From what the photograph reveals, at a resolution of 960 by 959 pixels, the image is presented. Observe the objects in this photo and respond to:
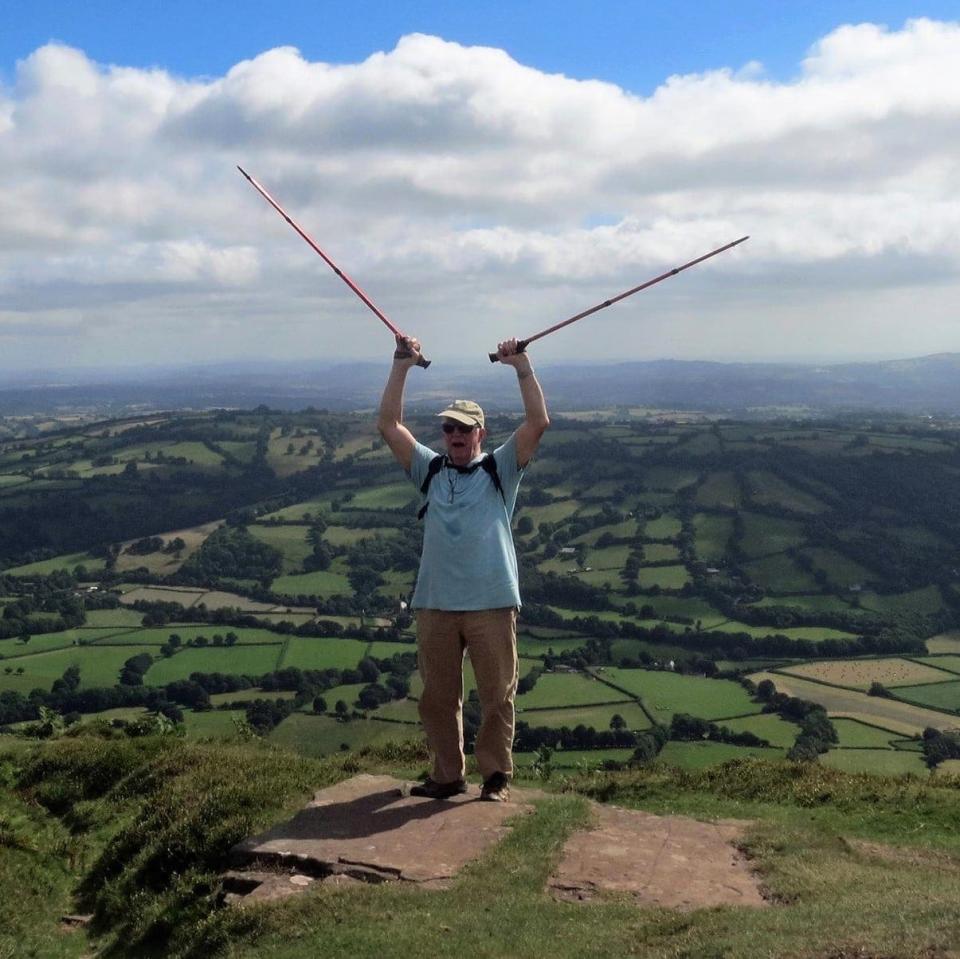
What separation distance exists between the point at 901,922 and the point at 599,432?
337 feet

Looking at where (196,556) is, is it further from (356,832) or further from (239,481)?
(356,832)

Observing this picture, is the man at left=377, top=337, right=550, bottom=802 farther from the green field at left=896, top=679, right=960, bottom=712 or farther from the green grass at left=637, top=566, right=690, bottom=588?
the green grass at left=637, top=566, right=690, bottom=588

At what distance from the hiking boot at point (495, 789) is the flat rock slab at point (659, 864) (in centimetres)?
82

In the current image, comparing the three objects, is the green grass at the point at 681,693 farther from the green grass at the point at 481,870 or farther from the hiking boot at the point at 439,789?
the hiking boot at the point at 439,789

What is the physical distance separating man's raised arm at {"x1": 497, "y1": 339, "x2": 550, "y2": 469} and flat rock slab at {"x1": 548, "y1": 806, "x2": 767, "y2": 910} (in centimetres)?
306

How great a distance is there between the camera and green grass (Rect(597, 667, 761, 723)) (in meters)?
33.8

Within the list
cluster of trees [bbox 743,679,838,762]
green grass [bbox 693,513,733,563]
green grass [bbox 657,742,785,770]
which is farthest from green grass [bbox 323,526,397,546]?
green grass [bbox 657,742,785,770]

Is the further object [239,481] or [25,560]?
[239,481]

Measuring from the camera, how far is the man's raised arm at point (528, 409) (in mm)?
7516

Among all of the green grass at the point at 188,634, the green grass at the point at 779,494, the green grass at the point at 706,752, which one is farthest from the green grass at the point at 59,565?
the green grass at the point at 779,494

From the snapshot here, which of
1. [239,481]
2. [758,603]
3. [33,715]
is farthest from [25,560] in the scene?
[758,603]

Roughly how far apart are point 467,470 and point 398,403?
0.91m

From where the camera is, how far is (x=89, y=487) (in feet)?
275

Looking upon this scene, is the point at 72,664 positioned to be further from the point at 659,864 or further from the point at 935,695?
the point at 659,864
